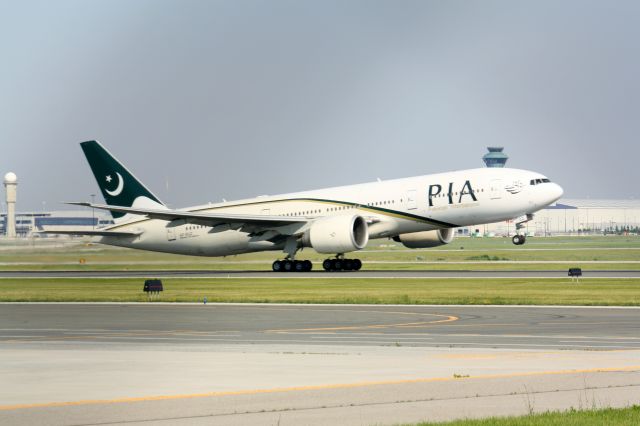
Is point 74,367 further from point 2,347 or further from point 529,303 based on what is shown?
point 529,303

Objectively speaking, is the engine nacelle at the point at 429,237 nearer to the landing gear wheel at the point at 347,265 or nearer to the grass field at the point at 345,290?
the landing gear wheel at the point at 347,265

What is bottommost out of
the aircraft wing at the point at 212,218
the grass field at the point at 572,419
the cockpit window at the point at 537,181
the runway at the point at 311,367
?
the grass field at the point at 572,419

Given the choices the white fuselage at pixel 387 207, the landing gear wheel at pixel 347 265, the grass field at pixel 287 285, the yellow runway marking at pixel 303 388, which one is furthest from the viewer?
the landing gear wheel at pixel 347 265

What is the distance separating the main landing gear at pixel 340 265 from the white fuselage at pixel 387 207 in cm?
283

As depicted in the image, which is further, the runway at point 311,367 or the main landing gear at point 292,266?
the main landing gear at point 292,266

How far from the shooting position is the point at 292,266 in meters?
69.9

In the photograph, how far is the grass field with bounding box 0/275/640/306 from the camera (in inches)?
1646

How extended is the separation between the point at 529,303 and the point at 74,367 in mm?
23281

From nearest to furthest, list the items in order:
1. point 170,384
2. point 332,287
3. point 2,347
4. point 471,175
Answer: point 170,384
point 2,347
point 332,287
point 471,175

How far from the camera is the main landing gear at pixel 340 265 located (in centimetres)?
6975

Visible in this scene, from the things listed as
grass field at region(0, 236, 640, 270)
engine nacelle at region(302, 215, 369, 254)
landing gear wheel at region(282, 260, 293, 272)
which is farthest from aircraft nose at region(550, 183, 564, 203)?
landing gear wheel at region(282, 260, 293, 272)

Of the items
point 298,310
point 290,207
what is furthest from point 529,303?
point 290,207

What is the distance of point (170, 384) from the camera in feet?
55.4

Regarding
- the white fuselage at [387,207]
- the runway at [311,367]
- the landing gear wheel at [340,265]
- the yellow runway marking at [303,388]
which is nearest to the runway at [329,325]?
the runway at [311,367]
